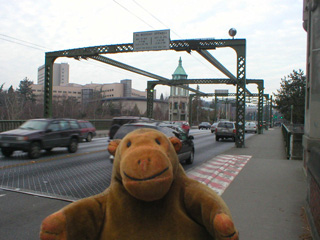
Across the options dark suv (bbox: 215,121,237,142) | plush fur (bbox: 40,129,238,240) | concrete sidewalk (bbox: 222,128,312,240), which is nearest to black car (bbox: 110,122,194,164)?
concrete sidewalk (bbox: 222,128,312,240)

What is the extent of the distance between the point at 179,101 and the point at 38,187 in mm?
79905

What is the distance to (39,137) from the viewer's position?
12781mm

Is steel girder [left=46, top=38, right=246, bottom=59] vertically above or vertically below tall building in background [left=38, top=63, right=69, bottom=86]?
below

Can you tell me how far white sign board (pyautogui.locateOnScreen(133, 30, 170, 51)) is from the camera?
19109 mm

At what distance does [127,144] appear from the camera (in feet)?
7.26

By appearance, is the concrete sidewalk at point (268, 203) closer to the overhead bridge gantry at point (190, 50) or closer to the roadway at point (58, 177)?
the roadway at point (58, 177)

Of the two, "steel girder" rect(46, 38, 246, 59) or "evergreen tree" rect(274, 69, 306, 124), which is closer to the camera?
"steel girder" rect(46, 38, 246, 59)

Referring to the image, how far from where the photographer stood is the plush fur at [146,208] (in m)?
1.88

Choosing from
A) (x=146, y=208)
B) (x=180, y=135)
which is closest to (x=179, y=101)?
(x=180, y=135)

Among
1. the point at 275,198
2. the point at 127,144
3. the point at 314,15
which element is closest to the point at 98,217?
the point at 127,144

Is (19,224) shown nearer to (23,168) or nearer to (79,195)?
(79,195)

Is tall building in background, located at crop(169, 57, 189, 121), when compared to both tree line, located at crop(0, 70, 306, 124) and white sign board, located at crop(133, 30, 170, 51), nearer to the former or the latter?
tree line, located at crop(0, 70, 306, 124)

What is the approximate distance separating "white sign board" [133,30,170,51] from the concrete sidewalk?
11748 millimetres

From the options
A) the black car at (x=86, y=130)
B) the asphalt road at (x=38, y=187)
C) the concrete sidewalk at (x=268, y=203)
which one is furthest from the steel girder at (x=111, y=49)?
the concrete sidewalk at (x=268, y=203)
